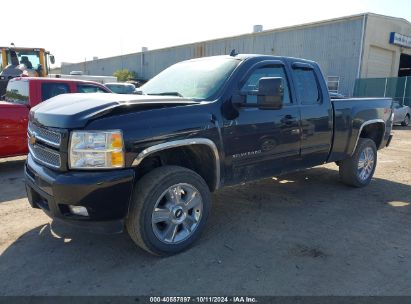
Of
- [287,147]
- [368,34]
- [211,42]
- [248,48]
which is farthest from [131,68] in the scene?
[287,147]

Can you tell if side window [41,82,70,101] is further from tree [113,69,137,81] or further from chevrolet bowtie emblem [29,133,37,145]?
tree [113,69,137,81]

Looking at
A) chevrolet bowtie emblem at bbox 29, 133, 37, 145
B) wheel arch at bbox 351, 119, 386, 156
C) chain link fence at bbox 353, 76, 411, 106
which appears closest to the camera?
chevrolet bowtie emblem at bbox 29, 133, 37, 145

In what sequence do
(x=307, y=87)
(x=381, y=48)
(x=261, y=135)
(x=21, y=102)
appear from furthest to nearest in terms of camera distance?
(x=381, y=48) < (x=21, y=102) < (x=307, y=87) < (x=261, y=135)

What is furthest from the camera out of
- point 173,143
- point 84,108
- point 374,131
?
point 374,131

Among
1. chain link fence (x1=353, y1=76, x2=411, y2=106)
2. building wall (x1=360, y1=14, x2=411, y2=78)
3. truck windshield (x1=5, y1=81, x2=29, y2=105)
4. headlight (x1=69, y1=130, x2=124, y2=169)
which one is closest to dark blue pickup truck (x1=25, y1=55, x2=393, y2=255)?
headlight (x1=69, y1=130, x2=124, y2=169)

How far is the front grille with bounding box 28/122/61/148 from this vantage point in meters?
3.14

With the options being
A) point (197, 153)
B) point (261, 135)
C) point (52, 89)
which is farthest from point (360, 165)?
point (52, 89)

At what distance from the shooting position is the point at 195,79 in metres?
4.22

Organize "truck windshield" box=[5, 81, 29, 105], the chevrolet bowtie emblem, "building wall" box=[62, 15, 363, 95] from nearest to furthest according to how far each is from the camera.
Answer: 1. the chevrolet bowtie emblem
2. "truck windshield" box=[5, 81, 29, 105]
3. "building wall" box=[62, 15, 363, 95]

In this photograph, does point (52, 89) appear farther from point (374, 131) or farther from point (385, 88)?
point (385, 88)

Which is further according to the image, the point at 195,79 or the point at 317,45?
the point at 317,45

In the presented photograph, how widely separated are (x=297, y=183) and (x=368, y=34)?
1846 cm

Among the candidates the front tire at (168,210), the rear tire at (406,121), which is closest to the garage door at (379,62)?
the rear tire at (406,121)

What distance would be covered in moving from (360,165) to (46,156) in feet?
15.7
